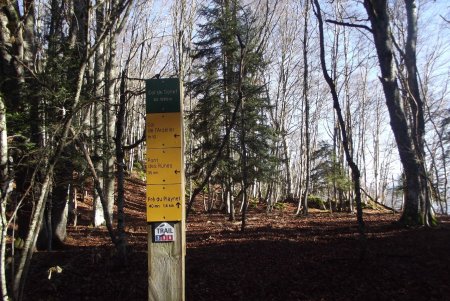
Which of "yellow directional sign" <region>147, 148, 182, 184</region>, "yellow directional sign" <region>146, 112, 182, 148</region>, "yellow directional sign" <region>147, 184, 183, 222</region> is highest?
"yellow directional sign" <region>146, 112, 182, 148</region>

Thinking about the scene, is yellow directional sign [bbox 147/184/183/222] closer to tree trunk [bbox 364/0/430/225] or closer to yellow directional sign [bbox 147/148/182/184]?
yellow directional sign [bbox 147/148/182/184]

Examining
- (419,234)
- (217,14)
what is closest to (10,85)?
(419,234)

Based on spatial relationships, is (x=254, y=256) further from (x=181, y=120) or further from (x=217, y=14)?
(x=217, y=14)

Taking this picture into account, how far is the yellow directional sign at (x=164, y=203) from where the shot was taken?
2871 millimetres

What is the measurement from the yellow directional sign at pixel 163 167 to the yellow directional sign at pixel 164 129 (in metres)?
0.06

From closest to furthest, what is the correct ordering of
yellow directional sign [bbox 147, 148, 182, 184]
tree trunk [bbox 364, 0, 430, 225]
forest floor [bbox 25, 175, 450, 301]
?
yellow directional sign [bbox 147, 148, 182, 184] → forest floor [bbox 25, 175, 450, 301] → tree trunk [bbox 364, 0, 430, 225]

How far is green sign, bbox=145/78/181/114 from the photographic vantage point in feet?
9.73

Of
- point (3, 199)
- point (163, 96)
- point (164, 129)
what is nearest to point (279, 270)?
point (164, 129)

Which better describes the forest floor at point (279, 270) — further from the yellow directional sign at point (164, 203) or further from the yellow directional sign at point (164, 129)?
the yellow directional sign at point (164, 129)

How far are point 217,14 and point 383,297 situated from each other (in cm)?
1425

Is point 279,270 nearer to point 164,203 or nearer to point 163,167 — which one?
point 164,203

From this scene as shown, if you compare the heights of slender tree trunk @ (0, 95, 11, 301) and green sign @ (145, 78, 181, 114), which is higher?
green sign @ (145, 78, 181, 114)

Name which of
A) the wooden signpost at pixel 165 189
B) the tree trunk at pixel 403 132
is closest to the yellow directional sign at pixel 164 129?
the wooden signpost at pixel 165 189

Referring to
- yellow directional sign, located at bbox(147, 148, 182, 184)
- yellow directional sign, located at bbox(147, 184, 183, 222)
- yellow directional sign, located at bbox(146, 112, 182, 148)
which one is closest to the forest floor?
yellow directional sign, located at bbox(147, 184, 183, 222)
